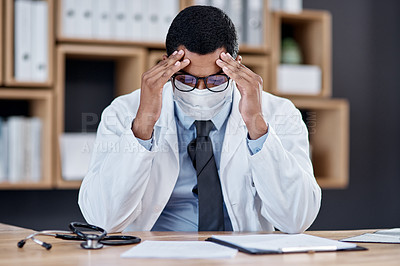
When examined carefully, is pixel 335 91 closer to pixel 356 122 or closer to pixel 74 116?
pixel 356 122

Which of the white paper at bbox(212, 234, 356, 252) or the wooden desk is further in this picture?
the white paper at bbox(212, 234, 356, 252)

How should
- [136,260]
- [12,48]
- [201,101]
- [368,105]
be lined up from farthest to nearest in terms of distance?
1. [368,105]
2. [12,48]
3. [201,101]
4. [136,260]

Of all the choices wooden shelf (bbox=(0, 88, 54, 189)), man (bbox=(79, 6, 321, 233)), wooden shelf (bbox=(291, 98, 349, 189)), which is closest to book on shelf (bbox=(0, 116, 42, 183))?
wooden shelf (bbox=(0, 88, 54, 189))

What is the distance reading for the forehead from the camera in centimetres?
173

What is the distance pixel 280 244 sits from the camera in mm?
1218

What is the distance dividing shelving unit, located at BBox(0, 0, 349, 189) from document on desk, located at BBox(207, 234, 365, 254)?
1503mm

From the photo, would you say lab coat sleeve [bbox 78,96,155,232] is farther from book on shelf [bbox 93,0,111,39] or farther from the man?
book on shelf [bbox 93,0,111,39]

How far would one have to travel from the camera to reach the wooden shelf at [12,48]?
2.51m

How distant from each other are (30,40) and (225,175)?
1293 mm

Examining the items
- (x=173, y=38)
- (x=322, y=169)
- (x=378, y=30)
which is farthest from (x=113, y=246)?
(x=378, y=30)

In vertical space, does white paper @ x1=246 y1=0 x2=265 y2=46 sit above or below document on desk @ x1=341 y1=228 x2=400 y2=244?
above

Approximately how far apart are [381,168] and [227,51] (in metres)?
2.14

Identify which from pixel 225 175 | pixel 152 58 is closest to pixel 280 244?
pixel 225 175

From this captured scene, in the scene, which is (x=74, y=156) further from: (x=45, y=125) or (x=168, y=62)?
(x=168, y=62)
